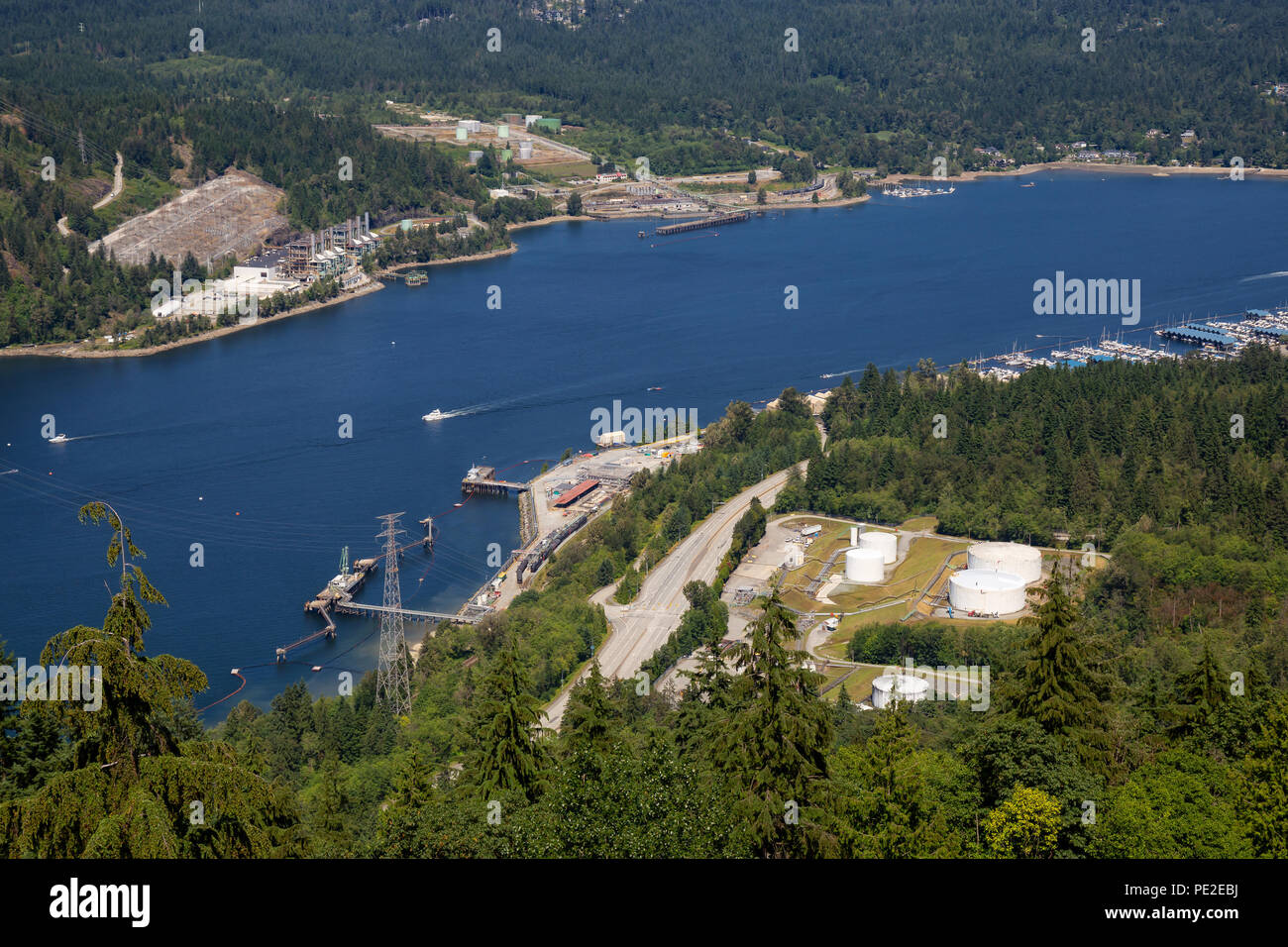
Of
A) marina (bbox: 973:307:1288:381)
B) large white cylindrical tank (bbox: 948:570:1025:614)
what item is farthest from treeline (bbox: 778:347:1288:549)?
marina (bbox: 973:307:1288:381)

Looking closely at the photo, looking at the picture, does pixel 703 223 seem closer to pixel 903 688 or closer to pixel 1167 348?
pixel 1167 348

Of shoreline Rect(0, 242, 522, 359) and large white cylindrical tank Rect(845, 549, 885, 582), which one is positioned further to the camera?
shoreline Rect(0, 242, 522, 359)

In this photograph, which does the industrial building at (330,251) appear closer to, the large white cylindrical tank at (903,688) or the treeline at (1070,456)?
the treeline at (1070,456)

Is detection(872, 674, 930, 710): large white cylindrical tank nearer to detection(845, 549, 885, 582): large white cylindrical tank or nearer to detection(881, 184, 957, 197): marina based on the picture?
detection(845, 549, 885, 582): large white cylindrical tank

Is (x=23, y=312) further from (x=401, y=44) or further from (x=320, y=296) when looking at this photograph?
Result: (x=401, y=44)

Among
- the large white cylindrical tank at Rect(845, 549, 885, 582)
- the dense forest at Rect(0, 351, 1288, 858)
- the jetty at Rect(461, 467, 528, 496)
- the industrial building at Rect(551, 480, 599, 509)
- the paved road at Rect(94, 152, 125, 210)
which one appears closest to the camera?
the dense forest at Rect(0, 351, 1288, 858)

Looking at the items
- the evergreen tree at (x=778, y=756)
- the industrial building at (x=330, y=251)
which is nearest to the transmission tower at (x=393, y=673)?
the evergreen tree at (x=778, y=756)

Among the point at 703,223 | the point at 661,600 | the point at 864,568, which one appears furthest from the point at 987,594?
the point at 703,223

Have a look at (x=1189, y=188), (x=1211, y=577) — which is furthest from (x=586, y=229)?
(x=1211, y=577)
